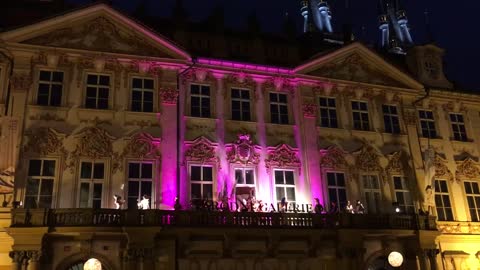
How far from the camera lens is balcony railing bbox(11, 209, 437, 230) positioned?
67.1ft

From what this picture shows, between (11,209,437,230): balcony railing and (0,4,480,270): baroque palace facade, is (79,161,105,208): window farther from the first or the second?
(11,209,437,230): balcony railing

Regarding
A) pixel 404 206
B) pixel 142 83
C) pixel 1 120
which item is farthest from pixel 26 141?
pixel 404 206

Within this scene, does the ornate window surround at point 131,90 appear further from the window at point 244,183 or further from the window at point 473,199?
the window at point 473,199

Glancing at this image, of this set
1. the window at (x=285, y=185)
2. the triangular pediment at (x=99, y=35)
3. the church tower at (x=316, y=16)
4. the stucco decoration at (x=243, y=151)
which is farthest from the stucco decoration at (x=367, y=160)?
the church tower at (x=316, y=16)

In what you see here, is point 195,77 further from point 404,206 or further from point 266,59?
point 404,206

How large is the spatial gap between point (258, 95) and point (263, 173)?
448 cm

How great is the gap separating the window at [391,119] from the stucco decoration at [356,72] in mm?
1489

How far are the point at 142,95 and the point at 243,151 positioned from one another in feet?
19.4

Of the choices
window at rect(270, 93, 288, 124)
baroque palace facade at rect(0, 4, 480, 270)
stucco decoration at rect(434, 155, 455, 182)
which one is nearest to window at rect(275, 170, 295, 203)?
baroque palace facade at rect(0, 4, 480, 270)

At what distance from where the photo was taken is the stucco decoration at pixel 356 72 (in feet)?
95.6

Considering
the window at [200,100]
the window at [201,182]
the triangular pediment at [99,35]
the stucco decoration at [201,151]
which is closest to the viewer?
the triangular pediment at [99,35]

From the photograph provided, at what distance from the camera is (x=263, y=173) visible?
25906mm

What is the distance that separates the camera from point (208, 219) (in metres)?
22.4

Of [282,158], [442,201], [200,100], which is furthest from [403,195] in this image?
[200,100]
